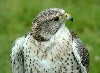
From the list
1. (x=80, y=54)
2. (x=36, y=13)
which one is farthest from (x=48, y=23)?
(x=36, y=13)

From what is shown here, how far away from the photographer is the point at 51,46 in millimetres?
7363

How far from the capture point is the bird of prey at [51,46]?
730 cm

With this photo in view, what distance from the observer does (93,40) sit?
490 inches

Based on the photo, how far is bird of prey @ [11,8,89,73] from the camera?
23.9 feet

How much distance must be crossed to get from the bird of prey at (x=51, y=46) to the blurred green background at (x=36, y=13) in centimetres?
436

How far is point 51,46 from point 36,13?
604 centimetres

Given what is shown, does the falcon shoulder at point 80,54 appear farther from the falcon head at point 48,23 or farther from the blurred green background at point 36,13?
the blurred green background at point 36,13

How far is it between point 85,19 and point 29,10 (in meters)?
1.32

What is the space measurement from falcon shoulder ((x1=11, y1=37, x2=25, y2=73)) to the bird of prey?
0.5 inches

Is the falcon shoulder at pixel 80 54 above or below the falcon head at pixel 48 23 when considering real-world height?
below

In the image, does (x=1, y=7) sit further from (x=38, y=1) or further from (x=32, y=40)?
(x=32, y=40)

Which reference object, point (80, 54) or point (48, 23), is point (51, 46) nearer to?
point (48, 23)

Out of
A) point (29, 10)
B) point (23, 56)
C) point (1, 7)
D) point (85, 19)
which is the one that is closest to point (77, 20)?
point (85, 19)

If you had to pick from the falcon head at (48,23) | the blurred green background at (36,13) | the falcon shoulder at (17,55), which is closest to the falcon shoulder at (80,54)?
the falcon head at (48,23)
